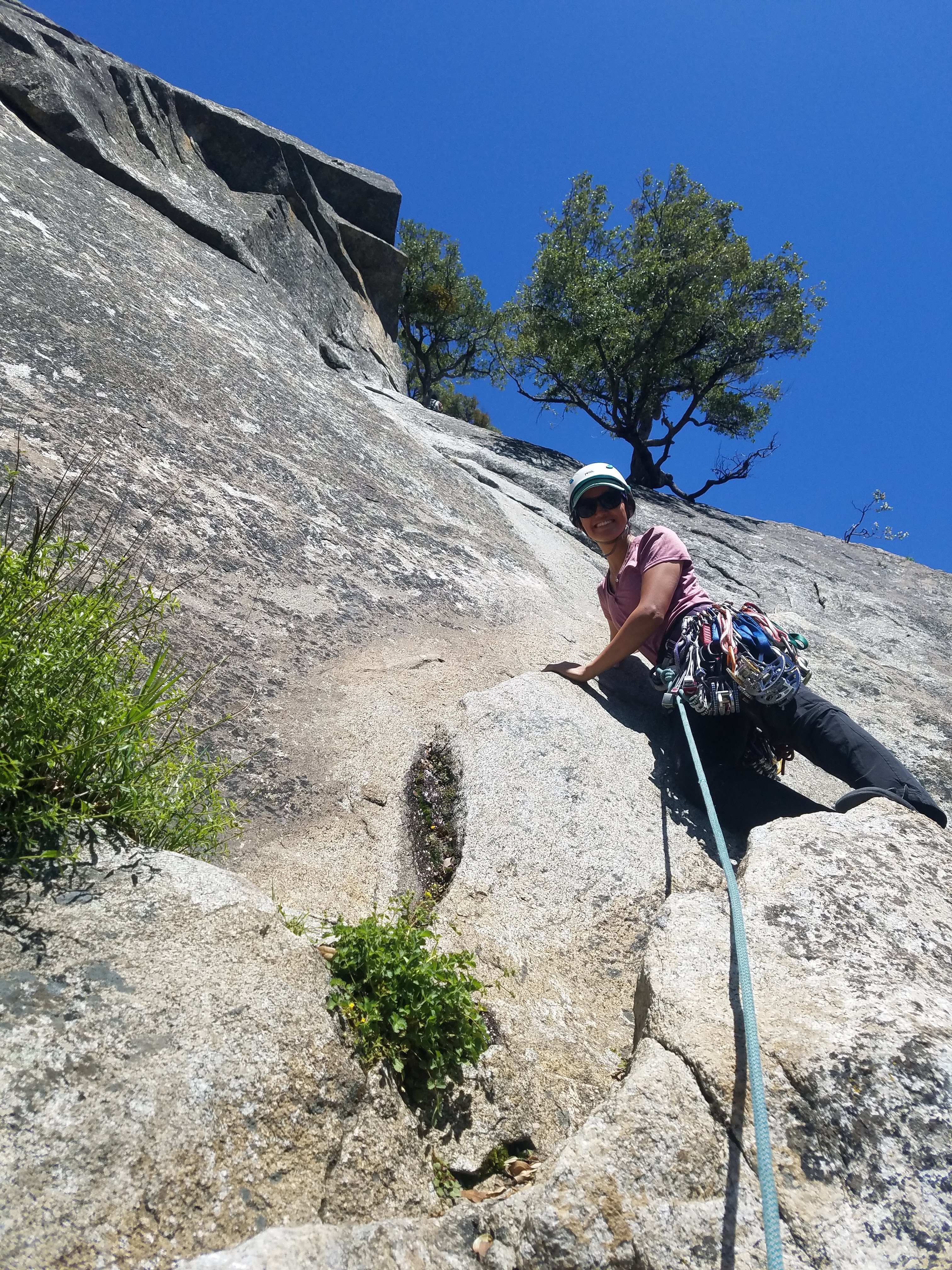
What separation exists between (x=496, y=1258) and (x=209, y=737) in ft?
9.18

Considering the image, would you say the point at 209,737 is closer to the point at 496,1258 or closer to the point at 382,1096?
the point at 382,1096

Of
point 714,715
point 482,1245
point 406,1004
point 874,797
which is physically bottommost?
point 482,1245

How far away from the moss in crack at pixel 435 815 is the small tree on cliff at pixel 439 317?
2431 cm

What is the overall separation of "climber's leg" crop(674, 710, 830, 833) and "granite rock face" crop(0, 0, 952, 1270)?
0.67 ft

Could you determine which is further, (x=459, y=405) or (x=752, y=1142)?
(x=459, y=405)

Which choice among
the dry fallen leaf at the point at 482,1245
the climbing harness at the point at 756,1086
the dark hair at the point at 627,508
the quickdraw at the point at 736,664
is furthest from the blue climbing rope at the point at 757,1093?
the dark hair at the point at 627,508

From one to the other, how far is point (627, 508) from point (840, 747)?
223 centimetres

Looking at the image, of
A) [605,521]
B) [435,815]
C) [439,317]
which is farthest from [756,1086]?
[439,317]

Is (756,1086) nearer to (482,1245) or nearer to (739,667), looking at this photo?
(482,1245)

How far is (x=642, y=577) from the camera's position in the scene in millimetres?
5391

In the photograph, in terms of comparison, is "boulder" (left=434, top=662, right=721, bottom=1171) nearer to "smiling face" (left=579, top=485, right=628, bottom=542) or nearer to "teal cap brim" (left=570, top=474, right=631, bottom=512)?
"smiling face" (left=579, top=485, right=628, bottom=542)

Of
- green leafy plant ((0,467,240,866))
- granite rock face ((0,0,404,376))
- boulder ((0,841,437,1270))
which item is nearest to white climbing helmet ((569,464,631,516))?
green leafy plant ((0,467,240,866))

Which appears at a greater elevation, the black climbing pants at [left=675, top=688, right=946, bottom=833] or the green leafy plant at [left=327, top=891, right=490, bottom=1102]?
the black climbing pants at [left=675, top=688, right=946, bottom=833]

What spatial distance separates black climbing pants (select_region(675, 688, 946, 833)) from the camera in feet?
13.4
